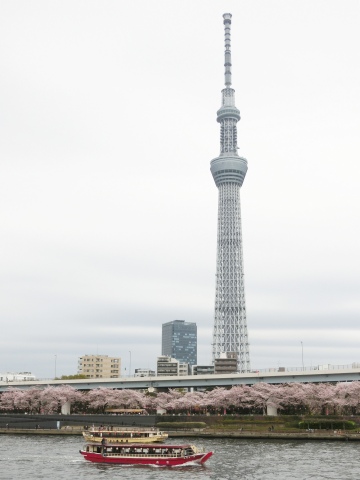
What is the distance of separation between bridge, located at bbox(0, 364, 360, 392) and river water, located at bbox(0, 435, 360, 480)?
4075 cm

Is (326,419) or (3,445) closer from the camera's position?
(3,445)

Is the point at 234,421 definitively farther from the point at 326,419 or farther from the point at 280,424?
the point at 326,419

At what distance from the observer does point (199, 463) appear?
7294 cm

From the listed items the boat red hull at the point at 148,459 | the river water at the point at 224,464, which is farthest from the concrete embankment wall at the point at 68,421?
the boat red hull at the point at 148,459

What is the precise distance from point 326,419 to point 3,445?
2156 inches

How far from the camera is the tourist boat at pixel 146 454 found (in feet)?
242

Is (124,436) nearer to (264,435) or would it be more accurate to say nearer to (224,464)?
(224,464)

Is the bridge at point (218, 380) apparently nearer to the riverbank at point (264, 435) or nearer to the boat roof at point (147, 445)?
the riverbank at point (264, 435)

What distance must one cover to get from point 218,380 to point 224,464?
75.5 m

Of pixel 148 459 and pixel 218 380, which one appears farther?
pixel 218 380

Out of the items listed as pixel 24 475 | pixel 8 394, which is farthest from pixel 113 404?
pixel 24 475

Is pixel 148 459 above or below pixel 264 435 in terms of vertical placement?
below

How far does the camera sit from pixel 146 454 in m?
76.3

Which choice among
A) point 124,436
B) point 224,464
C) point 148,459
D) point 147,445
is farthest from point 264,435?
point 224,464
